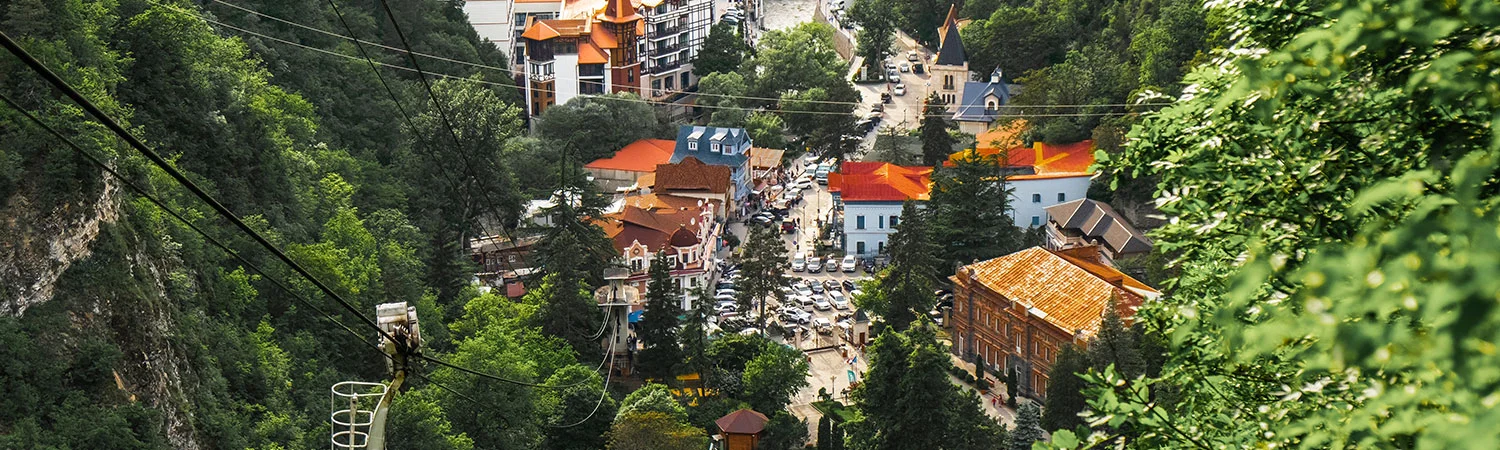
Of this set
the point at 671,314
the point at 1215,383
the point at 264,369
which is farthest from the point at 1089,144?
the point at 1215,383

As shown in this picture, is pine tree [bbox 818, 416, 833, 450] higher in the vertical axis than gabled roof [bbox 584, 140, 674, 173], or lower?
lower

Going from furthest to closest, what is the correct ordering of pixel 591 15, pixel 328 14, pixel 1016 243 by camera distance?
pixel 591 15
pixel 328 14
pixel 1016 243

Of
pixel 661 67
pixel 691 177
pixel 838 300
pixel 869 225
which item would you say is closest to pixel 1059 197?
pixel 869 225

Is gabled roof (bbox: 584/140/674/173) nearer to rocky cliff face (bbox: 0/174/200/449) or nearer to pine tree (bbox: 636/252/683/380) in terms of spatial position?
pine tree (bbox: 636/252/683/380)

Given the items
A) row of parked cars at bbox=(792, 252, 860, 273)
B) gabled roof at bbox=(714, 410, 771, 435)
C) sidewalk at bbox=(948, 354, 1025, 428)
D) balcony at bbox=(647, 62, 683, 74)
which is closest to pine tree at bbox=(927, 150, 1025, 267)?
row of parked cars at bbox=(792, 252, 860, 273)

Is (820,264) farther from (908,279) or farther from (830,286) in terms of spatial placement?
(908,279)

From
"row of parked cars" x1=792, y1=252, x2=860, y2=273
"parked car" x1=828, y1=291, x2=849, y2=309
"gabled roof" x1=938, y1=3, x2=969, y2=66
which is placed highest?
"gabled roof" x1=938, y1=3, x2=969, y2=66

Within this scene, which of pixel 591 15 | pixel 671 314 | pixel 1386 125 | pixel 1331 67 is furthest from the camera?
pixel 591 15

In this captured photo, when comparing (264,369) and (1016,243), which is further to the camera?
(1016,243)

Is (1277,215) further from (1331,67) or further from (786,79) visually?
(786,79)
